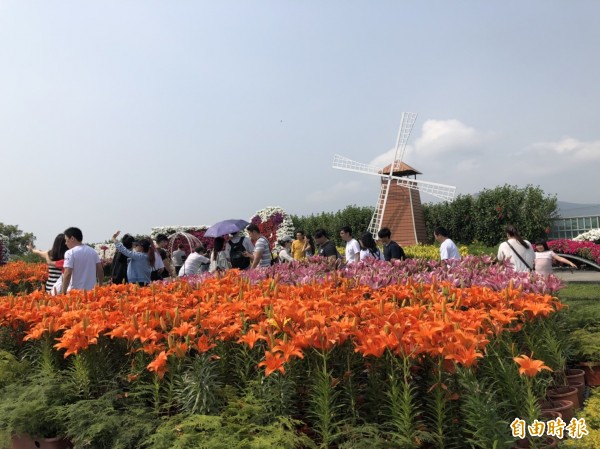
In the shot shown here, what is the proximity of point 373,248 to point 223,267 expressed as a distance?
9.27 ft

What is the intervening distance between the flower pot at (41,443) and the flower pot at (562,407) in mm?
3036

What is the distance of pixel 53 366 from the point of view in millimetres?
3811

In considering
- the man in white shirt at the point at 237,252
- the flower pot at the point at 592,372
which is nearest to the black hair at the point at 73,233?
the man in white shirt at the point at 237,252

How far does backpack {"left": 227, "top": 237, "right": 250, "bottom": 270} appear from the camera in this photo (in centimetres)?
991

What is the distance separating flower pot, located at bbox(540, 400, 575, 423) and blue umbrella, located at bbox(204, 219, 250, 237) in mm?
11317

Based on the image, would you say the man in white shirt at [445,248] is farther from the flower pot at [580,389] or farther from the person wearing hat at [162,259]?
the person wearing hat at [162,259]

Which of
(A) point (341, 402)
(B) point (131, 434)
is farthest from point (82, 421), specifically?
(A) point (341, 402)

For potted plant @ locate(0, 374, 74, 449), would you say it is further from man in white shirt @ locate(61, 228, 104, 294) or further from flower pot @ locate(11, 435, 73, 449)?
man in white shirt @ locate(61, 228, 104, 294)

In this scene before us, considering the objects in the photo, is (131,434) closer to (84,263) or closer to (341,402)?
(341,402)

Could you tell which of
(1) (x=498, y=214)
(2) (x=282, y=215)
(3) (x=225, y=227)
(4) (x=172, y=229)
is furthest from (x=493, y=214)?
(3) (x=225, y=227)

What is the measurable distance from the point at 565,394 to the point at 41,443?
354 centimetres

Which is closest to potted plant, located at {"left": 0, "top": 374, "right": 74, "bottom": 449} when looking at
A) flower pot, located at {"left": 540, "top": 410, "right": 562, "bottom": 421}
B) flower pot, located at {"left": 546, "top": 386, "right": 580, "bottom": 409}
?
flower pot, located at {"left": 540, "top": 410, "right": 562, "bottom": 421}

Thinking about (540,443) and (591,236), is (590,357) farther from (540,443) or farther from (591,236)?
(591,236)

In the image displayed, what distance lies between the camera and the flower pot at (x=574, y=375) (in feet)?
14.3
